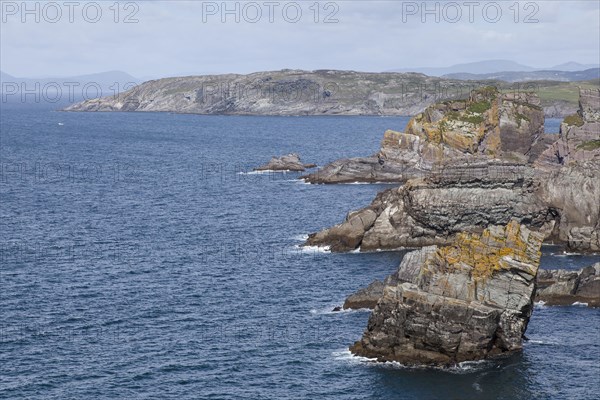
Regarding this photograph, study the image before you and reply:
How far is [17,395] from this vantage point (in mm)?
71000

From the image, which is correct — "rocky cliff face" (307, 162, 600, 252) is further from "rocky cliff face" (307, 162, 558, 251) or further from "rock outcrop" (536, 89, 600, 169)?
"rock outcrop" (536, 89, 600, 169)

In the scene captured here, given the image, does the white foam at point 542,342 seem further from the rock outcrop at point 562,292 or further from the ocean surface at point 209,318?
the rock outcrop at point 562,292

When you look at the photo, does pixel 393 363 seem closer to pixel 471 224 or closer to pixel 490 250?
pixel 490 250

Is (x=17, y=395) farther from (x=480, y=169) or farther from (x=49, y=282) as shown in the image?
(x=480, y=169)

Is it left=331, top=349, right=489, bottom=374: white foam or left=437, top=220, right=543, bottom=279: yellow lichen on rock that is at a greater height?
left=437, top=220, right=543, bottom=279: yellow lichen on rock

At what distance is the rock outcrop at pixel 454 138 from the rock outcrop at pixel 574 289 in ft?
224

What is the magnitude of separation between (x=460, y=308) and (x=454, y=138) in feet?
309

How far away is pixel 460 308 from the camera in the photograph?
250ft

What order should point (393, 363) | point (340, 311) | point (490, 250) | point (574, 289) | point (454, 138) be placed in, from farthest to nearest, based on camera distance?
point (454, 138) < point (574, 289) < point (340, 311) < point (490, 250) < point (393, 363)

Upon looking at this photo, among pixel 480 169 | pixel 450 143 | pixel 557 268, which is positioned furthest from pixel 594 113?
pixel 557 268

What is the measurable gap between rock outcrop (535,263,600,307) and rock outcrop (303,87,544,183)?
68.3 metres

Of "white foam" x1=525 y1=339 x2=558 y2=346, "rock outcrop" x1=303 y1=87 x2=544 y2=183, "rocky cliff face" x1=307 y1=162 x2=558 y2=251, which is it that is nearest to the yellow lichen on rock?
"white foam" x1=525 y1=339 x2=558 y2=346

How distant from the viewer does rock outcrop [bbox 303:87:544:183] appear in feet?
547

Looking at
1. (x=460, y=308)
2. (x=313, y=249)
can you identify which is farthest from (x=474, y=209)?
(x=460, y=308)
